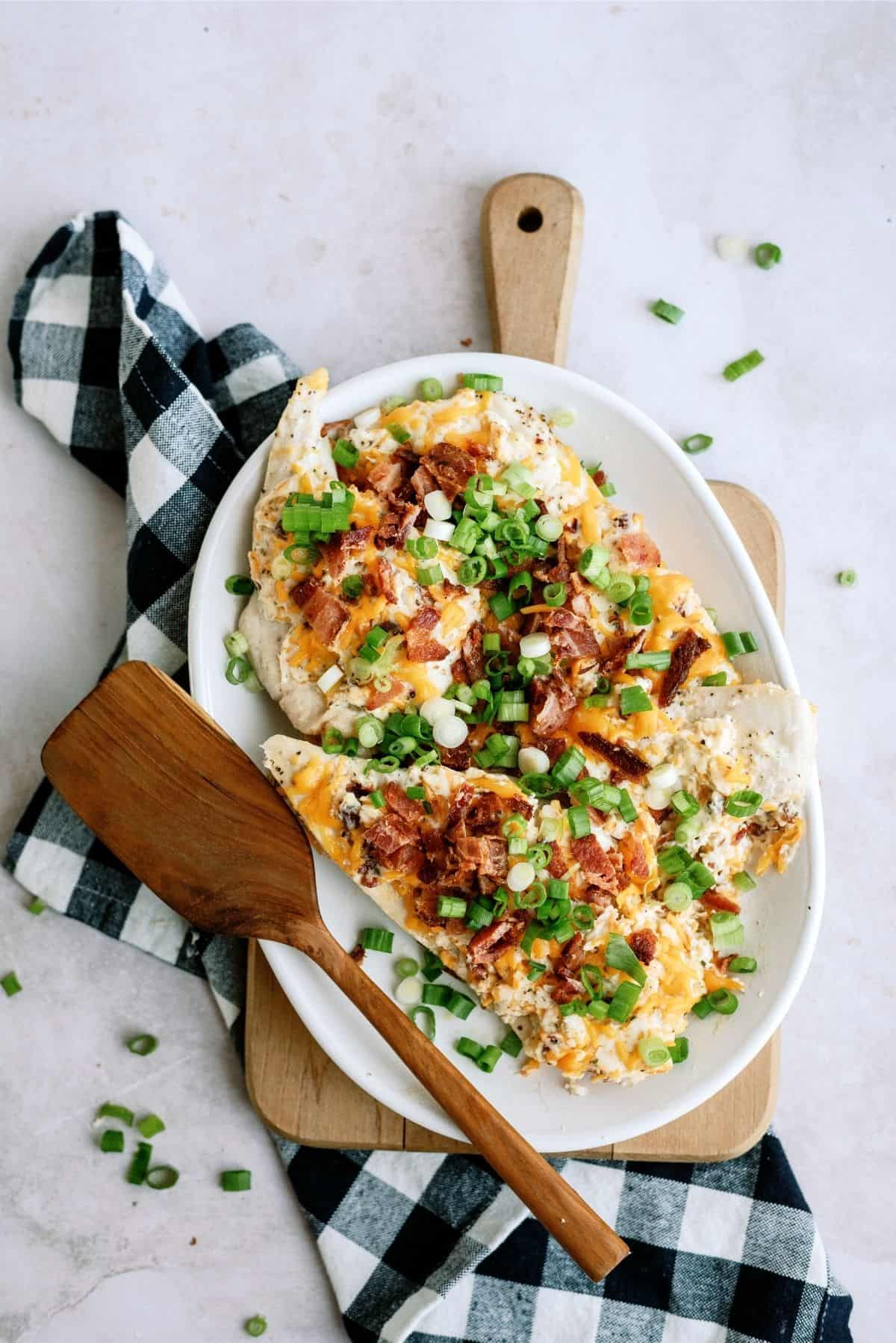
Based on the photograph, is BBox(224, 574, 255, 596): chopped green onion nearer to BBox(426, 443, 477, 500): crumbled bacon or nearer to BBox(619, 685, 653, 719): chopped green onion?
BBox(426, 443, 477, 500): crumbled bacon

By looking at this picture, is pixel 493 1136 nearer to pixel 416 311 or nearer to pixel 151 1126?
pixel 151 1126

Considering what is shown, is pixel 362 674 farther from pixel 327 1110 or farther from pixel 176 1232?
pixel 176 1232

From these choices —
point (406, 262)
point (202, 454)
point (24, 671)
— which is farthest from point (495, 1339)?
point (406, 262)

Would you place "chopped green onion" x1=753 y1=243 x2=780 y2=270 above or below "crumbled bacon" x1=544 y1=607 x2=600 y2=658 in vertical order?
above

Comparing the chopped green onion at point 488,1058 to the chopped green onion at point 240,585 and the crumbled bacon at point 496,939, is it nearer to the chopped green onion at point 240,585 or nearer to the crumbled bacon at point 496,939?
the crumbled bacon at point 496,939

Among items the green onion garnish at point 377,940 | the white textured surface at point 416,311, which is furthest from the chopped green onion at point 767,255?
the green onion garnish at point 377,940

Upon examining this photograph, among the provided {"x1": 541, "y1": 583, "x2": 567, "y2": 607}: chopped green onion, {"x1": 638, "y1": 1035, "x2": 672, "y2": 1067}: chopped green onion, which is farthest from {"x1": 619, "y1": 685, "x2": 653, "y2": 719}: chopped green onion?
{"x1": 638, "y1": 1035, "x2": 672, "y2": 1067}: chopped green onion

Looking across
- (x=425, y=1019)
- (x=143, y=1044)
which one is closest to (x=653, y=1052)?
(x=425, y=1019)
